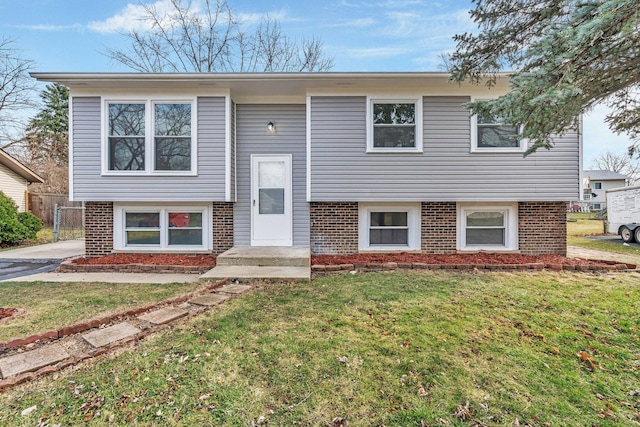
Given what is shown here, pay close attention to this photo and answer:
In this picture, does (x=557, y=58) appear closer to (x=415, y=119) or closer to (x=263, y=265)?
(x=415, y=119)

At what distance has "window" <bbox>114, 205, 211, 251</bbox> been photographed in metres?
6.92

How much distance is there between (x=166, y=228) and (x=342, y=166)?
14.4 feet

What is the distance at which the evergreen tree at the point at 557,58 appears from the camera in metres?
2.82

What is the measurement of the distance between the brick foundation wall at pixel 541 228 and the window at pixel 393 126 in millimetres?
2935

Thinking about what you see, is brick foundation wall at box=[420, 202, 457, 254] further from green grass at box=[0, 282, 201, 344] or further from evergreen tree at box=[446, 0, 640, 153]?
green grass at box=[0, 282, 201, 344]

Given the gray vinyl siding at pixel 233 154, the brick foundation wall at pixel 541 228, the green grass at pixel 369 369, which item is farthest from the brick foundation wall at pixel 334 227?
the brick foundation wall at pixel 541 228

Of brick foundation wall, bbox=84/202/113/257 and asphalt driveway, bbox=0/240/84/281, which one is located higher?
brick foundation wall, bbox=84/202/113/257

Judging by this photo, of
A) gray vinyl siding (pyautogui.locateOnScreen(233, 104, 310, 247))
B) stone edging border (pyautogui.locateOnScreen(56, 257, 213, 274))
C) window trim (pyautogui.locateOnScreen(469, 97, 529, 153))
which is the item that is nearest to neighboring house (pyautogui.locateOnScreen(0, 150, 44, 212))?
stone edging border (pyautogui.locateOnScreen(56, 257, 213, 274))

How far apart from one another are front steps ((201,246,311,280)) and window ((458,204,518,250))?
3721 mm

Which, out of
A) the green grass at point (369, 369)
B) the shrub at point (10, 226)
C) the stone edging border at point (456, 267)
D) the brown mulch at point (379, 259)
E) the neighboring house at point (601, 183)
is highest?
the neighboring house at point (601, 183)

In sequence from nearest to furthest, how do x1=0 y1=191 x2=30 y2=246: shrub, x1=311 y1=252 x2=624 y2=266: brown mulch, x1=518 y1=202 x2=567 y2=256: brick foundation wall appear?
x1=311 y1=252 x2=624 y2=266: brown mulch < x1=518 y1=202 x2=567 y2=256: brick foundation wall < x1=0 y1=191 x2=30 y2=246: shrub

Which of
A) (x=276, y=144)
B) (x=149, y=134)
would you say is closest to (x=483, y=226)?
(x=276, y=144)

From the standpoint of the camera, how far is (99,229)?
6758 millimetres

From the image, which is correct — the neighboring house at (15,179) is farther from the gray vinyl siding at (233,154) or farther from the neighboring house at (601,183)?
the neighboring house at (601,183)
